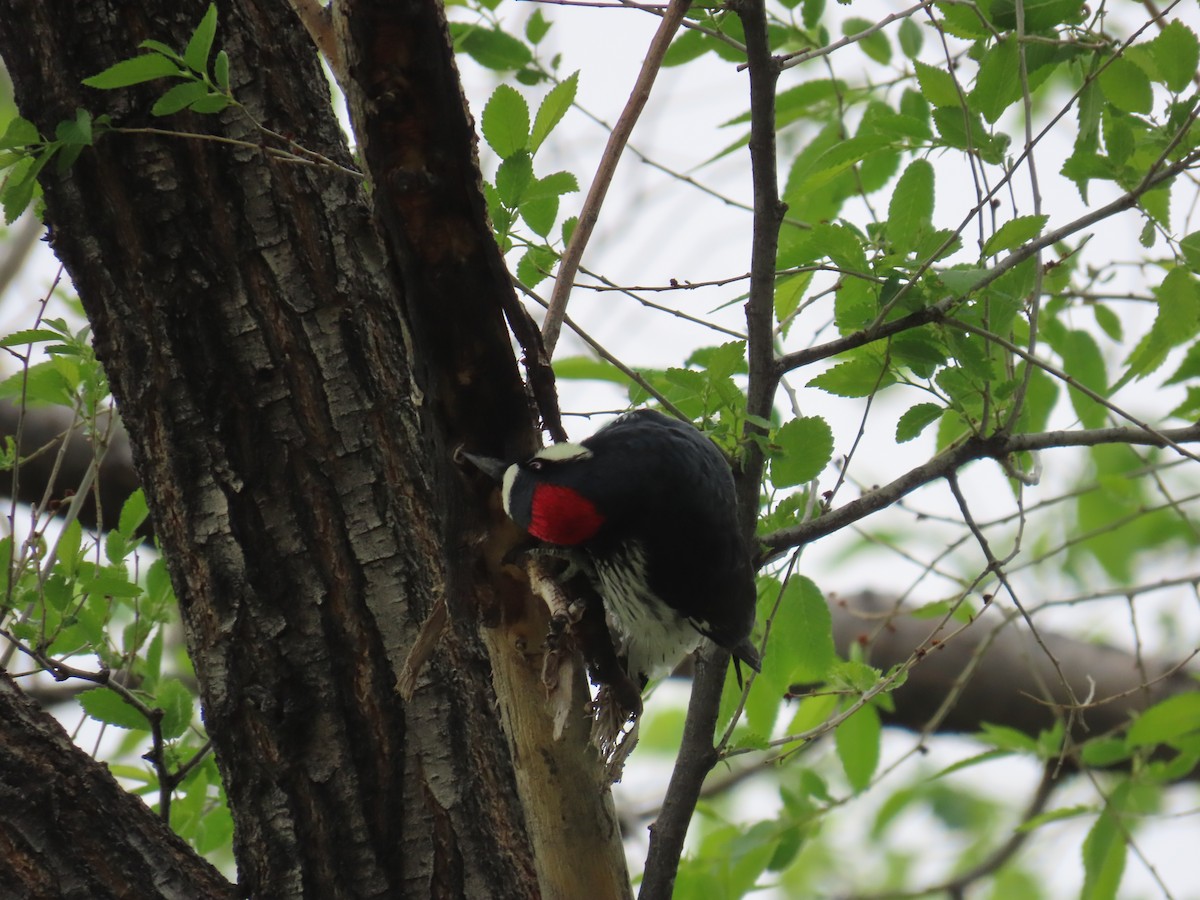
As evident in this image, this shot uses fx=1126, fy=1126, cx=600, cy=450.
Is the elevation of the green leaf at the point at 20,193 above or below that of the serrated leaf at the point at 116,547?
above

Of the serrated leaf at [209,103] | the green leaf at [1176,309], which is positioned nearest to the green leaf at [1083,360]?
the green leaf at [1176,309]

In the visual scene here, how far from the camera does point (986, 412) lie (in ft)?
6.29

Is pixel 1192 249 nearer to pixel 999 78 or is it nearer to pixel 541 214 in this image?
pixel 999 78

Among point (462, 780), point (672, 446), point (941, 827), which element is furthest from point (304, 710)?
point (941, 827)

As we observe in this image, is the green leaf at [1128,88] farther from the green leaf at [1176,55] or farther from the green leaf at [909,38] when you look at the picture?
the green leaf at [909,38]

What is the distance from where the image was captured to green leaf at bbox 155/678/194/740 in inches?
82.6

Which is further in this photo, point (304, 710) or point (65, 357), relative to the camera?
point (65, 357)

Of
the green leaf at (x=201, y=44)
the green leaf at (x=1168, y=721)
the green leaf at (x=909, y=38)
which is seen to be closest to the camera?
the green leaf at (x=201, y=44)

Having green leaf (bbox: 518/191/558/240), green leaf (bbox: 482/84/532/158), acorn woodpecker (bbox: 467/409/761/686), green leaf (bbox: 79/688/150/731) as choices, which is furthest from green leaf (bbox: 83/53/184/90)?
green leaf (bbox: 79/688/150/731)

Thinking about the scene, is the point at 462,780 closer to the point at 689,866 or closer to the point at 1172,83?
the point at 689,866

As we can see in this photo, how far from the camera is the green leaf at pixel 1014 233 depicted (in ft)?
5.61

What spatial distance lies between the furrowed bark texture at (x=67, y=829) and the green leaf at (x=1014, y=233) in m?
1.57

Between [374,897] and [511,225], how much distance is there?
44.3 inches

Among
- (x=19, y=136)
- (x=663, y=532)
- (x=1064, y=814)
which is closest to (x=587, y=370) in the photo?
(x=663, y=532)
